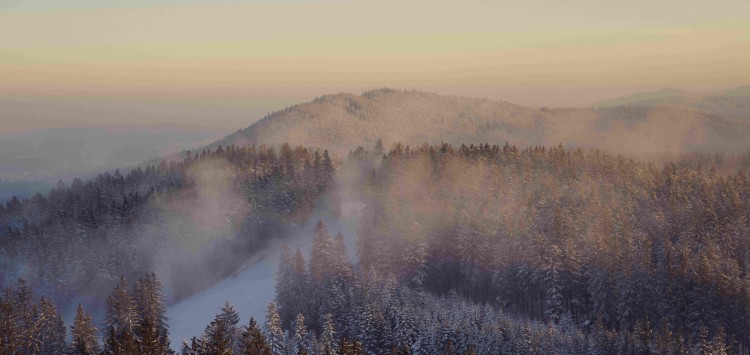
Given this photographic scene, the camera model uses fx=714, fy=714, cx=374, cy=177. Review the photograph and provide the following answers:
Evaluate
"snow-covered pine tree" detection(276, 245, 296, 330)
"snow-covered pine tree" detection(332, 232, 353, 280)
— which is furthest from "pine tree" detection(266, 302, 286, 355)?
"snow-covered pine tree" detection(332, 232, 353, 280)

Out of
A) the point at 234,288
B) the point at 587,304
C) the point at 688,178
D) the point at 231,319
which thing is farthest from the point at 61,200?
the point at 688,178

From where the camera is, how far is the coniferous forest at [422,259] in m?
79.2

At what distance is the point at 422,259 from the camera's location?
10631 cm

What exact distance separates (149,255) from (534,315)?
66453 mm

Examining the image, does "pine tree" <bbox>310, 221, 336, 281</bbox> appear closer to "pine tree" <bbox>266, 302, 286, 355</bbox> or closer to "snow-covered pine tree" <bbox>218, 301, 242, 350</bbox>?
"snow-covered pine tree" <bbox>218, 301, 242, 350</bbox>

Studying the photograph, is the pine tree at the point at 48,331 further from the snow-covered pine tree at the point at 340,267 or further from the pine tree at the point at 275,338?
the snow-covered pine tree at the point at 340,267

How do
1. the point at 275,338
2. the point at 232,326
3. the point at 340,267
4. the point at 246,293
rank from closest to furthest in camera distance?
the point at 232,326 < the point at 275,338 < the point at 340,267 < the point at 246,293

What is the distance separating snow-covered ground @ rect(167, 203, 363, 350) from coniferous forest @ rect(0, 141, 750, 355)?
2458 mm

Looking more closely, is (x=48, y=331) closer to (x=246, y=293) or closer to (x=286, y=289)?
(x=286, y=289)

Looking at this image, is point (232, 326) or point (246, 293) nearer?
point (232, 326)

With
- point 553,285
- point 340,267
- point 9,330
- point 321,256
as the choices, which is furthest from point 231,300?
point 553,285

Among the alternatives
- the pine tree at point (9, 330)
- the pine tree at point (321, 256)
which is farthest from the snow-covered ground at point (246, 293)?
the pine tree at point (9, 330)

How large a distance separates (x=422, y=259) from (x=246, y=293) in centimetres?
2931

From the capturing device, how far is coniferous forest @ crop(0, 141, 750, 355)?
79188 millimetres
